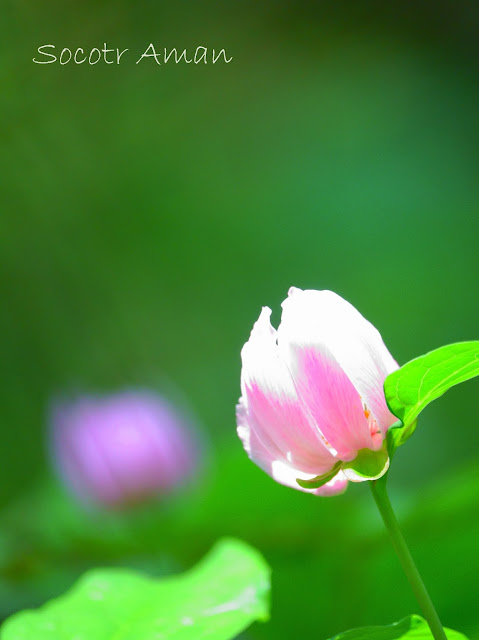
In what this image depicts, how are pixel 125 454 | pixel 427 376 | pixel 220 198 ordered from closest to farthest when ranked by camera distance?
pixel 427 376
pixel 125 454
pixel 220 198

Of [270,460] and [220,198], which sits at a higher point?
[220,198]

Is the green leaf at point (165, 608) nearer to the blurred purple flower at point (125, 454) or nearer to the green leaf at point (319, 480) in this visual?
the green leaf at point (319, 480)

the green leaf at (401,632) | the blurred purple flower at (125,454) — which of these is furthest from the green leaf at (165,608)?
the blurred purple flower at (125,454)

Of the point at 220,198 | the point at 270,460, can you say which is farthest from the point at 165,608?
the point at 220,198

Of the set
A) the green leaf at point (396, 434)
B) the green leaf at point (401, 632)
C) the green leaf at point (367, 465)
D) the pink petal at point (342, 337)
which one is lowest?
the green leaf at point (401, 632)

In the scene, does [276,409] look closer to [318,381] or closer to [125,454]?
[318,381]

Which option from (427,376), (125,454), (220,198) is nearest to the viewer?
(427,376)

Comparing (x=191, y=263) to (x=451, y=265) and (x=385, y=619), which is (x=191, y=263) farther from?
(x=385, y=619)
